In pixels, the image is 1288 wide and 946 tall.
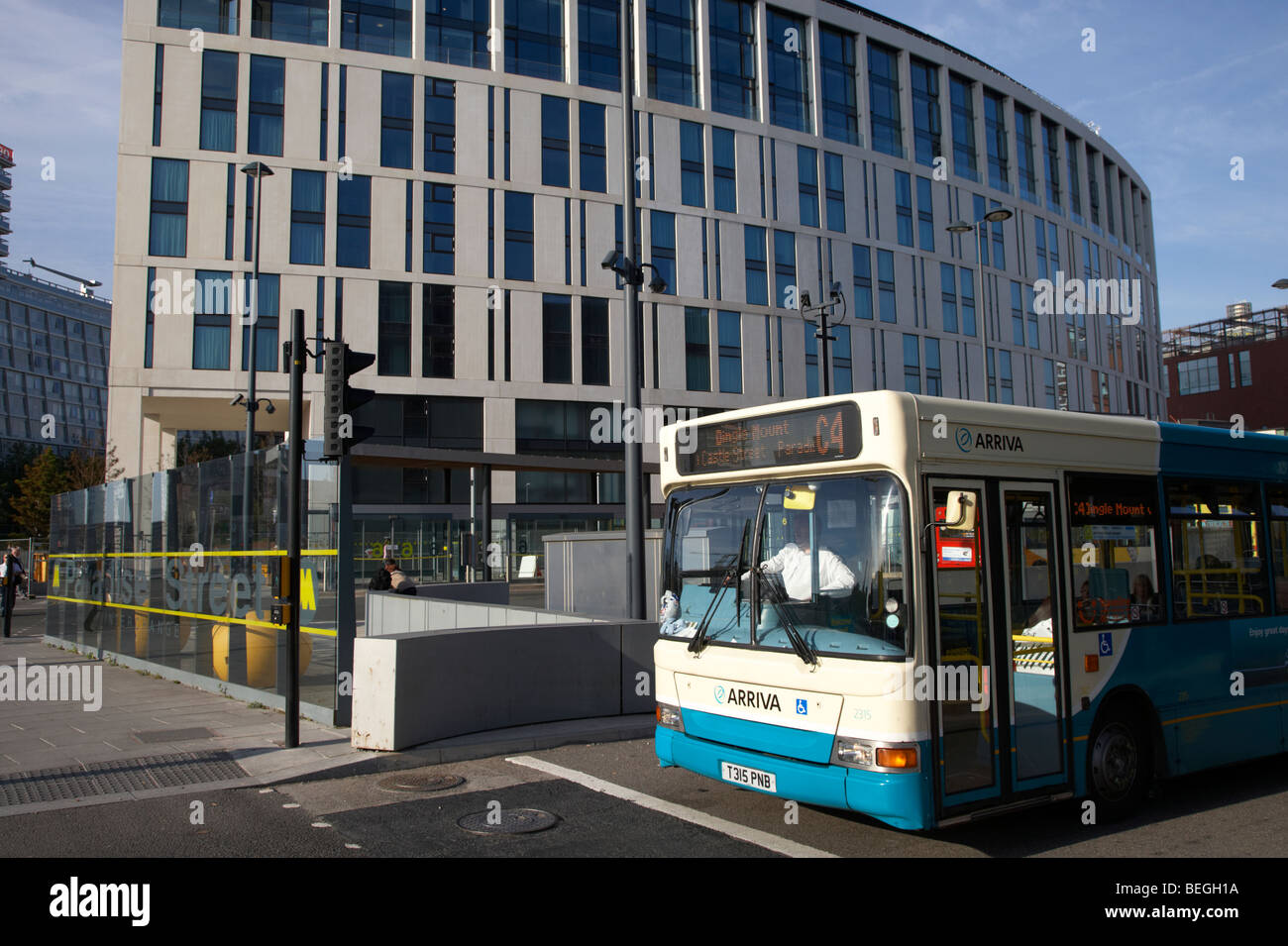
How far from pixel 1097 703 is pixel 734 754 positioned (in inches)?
97.4

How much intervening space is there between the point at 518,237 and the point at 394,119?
6759mm

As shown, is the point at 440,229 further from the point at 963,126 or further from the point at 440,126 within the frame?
the point at 963,126

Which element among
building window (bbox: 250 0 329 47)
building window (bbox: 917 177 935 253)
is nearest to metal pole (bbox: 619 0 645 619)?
building window (bbox: 250 0 329 47)

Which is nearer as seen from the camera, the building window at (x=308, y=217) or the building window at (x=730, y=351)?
the building window at (x=308, y=217)

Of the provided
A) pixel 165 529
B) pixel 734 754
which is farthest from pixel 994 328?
pixel 734 754

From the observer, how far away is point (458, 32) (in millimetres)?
41094

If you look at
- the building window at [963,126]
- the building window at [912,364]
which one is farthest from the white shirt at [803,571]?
the building window at [963,126]

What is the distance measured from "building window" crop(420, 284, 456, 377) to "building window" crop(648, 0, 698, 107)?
1330cm

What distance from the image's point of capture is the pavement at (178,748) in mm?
7855

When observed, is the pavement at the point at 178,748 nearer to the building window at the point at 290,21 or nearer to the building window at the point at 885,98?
the building window at the point at 290,21

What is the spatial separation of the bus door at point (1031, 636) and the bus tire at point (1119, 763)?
39 centimetres

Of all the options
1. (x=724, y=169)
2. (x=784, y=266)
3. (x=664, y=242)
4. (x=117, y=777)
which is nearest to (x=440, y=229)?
(x=664, y=242)

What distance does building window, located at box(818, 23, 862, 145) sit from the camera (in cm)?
4806

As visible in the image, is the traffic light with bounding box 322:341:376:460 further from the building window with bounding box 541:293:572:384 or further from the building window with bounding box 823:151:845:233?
the building window with bounding box 823:151:845:233
